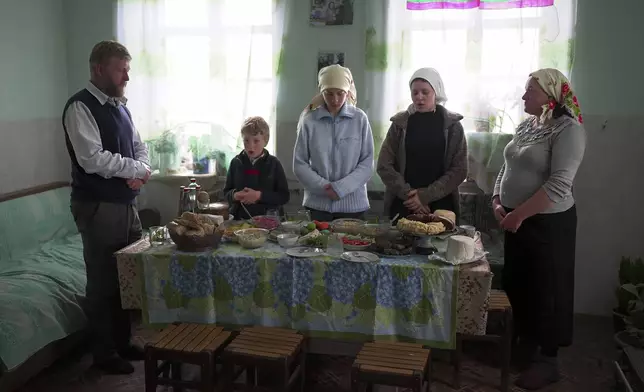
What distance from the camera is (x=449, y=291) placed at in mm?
2270

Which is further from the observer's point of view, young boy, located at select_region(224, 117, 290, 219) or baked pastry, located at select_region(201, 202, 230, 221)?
young boy, located at select_region(224, 117, 290, 219)

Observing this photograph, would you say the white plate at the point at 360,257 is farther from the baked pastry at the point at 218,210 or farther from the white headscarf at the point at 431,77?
the white headscarf at the point at 431,77

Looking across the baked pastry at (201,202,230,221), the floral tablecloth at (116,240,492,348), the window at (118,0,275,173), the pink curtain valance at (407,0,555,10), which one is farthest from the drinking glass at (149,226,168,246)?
the pink curtain valance at (407,0,555,10)

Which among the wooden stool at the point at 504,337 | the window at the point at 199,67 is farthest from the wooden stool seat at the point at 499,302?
the window at the point at 199,67

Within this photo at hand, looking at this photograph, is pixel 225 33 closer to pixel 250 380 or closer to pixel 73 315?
pixel 73 315

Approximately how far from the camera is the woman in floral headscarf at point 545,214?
2.61 m

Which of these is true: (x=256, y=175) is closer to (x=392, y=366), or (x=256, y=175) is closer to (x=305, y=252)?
(x=305, y=252)

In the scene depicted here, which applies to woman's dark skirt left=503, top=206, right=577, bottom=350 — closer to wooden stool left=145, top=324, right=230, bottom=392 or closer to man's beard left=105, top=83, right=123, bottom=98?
wooden stool left=145, top=324, right=230, bottom=392

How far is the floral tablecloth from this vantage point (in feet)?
7.48

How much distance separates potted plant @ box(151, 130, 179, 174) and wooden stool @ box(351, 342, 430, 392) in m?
2.57

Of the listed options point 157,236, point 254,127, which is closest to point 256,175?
point 254,127

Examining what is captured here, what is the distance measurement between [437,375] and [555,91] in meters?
1.54

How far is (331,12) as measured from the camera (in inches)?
156

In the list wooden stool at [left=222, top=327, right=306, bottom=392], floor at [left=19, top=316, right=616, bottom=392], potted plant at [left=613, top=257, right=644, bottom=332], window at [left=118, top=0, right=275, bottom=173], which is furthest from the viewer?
window at [left=118, top=0, right=275, bottom=173]
